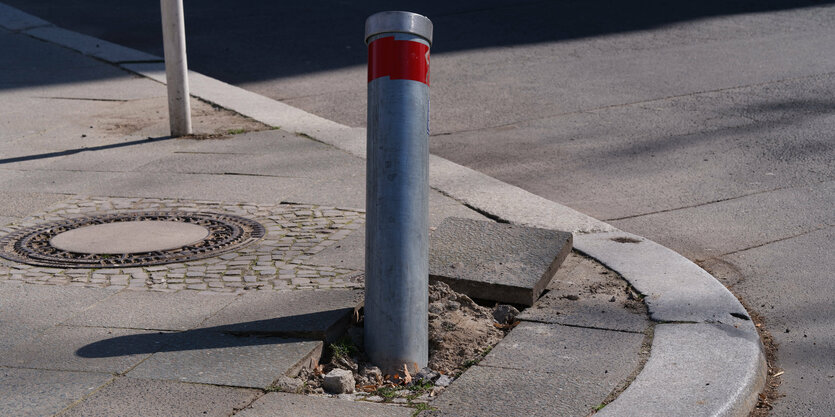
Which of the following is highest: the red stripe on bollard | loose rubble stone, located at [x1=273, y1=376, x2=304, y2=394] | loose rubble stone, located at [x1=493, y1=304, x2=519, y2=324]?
the red stripe on bollard

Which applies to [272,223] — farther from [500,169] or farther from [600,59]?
[600,59]

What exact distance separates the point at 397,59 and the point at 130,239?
2.19m

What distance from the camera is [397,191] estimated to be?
9.94 ft

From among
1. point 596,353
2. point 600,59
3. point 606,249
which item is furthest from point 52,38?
point 596,353

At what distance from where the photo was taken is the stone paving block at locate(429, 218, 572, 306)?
3.69 meters

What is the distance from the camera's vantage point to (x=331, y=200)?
5.32 m

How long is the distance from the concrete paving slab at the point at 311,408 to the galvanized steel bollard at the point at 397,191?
1.13ft

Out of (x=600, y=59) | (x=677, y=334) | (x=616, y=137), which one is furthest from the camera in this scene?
(x=600, y=59)

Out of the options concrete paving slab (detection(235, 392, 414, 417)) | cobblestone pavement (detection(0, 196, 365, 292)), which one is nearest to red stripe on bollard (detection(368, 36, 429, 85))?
concrete paving slab (detection(235, 392, 414, 417))

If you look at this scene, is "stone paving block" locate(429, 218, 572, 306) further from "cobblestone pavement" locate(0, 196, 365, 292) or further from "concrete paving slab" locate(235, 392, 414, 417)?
"concrete paving slab" locate(235, 392, 414, 417)

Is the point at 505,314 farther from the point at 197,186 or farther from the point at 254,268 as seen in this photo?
the point at 197,186

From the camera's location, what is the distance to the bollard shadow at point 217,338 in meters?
3.20

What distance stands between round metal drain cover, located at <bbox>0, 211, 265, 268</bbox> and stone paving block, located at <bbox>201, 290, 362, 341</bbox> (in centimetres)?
77

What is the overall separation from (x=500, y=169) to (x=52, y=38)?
7694 mm
